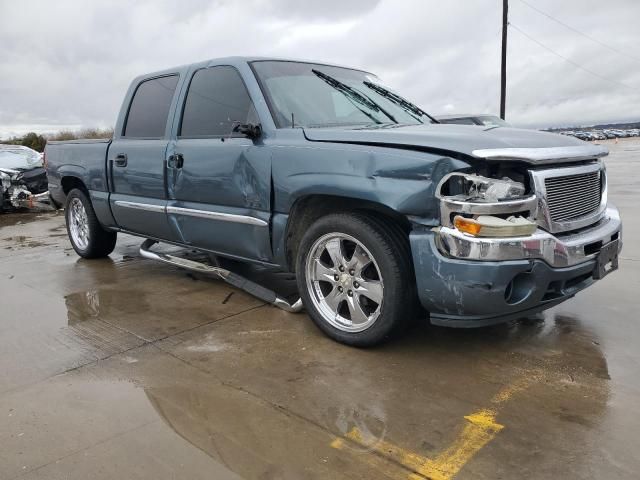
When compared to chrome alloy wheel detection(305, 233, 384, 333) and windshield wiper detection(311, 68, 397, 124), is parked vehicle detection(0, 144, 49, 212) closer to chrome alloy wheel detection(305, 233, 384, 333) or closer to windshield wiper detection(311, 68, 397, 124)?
windshield wiper detection(311, 68, 397, 124)

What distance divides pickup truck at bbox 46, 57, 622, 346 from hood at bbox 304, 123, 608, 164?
1cm

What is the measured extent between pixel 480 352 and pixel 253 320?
1631mm

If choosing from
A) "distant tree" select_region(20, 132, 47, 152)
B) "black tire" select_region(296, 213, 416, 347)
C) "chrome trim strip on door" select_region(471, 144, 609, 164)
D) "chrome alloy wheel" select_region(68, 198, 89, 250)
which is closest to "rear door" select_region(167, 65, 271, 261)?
"black tire" select_region(296, 213, 416, 347)

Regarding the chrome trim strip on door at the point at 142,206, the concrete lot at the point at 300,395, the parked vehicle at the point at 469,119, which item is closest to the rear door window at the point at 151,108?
the chrome trim strip on door at the point at 142,206

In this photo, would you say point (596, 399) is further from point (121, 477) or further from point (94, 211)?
point (94, 211)

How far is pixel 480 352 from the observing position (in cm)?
348

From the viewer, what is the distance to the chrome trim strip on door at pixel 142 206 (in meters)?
4.84

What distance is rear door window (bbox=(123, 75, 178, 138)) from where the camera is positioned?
16.3 feet

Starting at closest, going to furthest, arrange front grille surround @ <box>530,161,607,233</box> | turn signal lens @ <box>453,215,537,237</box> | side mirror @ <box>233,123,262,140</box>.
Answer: turn signal lens @ <box>453,215,537,237</box> < front grille surround @ <box>530,161,607,233</box> < side mirror @ <box>233,123,262,140</box>

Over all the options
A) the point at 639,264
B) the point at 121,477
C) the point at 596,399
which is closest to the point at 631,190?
the point at 639,264

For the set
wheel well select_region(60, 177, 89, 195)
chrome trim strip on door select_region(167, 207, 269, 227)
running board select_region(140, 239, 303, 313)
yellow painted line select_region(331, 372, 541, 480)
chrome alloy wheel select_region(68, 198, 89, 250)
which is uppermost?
wheel well select_region(60, 177, 89, 195)

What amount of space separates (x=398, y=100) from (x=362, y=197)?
1877mm

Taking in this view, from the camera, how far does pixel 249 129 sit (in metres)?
3.85

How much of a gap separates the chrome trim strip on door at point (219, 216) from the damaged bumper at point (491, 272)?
1.28 m
